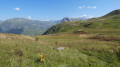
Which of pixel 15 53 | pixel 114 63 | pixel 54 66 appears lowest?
pixel 114 63

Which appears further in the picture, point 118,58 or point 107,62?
point 118,58

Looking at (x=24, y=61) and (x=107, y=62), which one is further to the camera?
(x=107, y=62)

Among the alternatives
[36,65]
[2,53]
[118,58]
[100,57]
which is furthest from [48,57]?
[118,58]

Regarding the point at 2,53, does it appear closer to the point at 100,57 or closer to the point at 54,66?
the point at 54,66

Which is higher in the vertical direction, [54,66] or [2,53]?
[2,53]

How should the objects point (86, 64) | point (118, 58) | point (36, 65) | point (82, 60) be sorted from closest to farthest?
1. point (36, 65)
2. point (86, 64)
3. point (82, 60)
4. point (118, 58)

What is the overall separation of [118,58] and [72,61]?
4.80 meters

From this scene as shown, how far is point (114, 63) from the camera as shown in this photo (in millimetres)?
9688

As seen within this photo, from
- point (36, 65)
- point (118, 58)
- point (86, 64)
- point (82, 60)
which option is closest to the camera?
point (36, 65)

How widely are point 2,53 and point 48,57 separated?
396 cm

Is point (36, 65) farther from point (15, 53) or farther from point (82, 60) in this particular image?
point (82, 60)

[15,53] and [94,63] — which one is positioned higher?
[15,53]

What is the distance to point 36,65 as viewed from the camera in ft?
26.2

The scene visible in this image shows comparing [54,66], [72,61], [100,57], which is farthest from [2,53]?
[100,57]
